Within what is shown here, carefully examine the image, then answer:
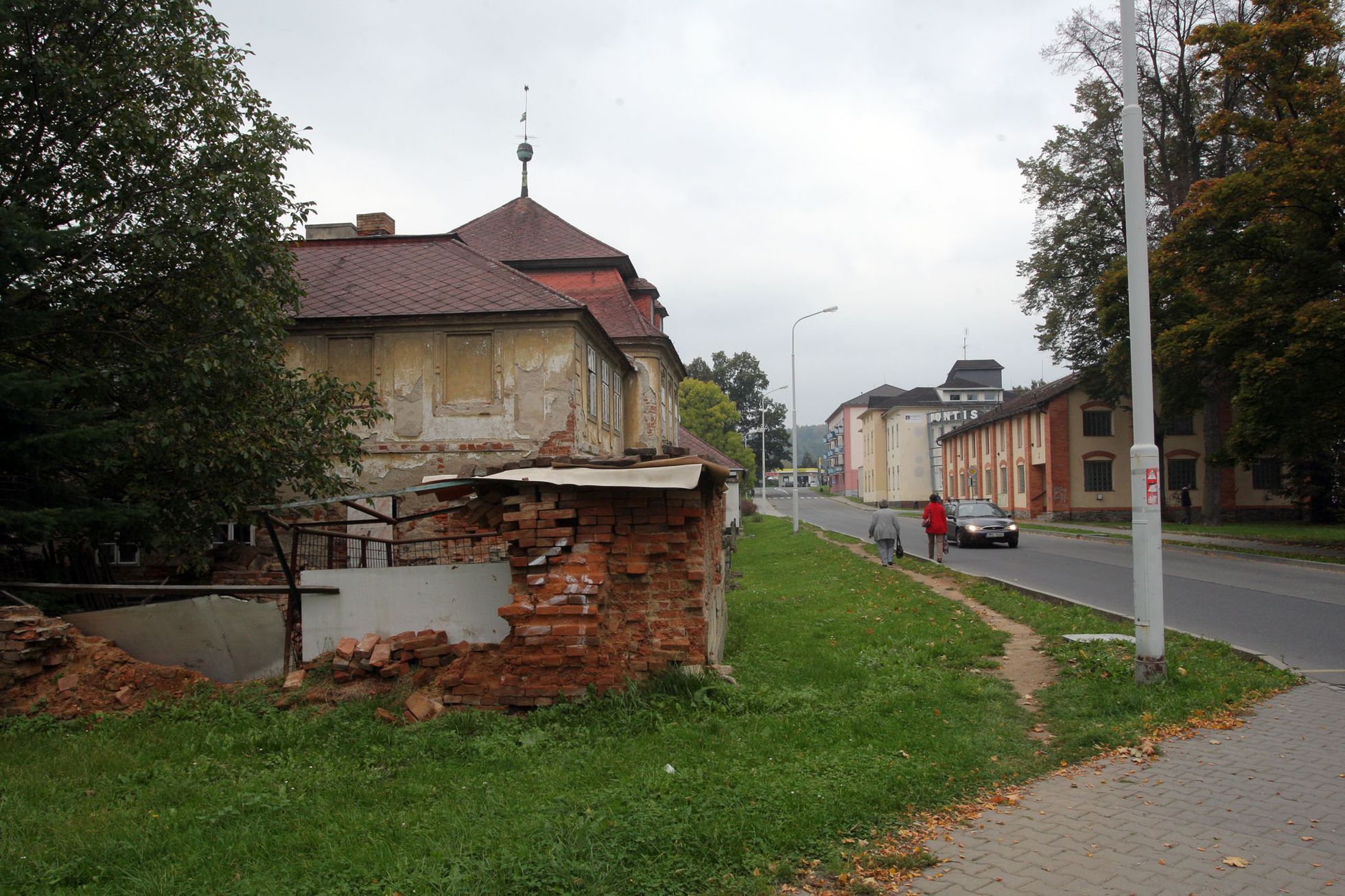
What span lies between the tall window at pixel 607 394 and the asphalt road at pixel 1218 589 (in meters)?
9.20

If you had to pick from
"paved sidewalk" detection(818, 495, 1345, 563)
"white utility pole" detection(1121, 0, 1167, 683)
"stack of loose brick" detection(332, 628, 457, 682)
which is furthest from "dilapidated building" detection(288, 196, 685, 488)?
"paved sidewalk" detection(818, 495, 1345, 563)

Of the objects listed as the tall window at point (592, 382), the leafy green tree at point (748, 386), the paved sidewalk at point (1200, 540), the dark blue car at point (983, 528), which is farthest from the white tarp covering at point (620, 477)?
the leafy green tree at point (748, 386)

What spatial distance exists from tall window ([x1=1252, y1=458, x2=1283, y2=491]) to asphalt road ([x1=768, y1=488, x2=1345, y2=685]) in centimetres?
2126

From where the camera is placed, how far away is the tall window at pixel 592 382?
20.5m

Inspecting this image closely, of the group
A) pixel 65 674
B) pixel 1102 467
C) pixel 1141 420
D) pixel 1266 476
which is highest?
pixel 1141 420

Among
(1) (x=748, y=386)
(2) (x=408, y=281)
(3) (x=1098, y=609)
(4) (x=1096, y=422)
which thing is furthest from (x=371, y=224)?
(1) (x=748, y=386)

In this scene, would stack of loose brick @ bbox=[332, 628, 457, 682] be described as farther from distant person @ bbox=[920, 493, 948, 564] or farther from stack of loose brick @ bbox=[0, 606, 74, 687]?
distant person @ bbox=[920, 493, 948, 564]

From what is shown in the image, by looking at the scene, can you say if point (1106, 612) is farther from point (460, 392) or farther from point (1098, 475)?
point (1098, 475)

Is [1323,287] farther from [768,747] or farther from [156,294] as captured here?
[156,294]

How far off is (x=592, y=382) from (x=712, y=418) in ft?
154

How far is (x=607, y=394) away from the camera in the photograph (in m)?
23.0

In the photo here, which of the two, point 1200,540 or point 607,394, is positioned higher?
point 607,394

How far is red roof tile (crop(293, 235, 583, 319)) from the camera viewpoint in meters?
18.3

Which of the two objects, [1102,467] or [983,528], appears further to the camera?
[1102,467]
